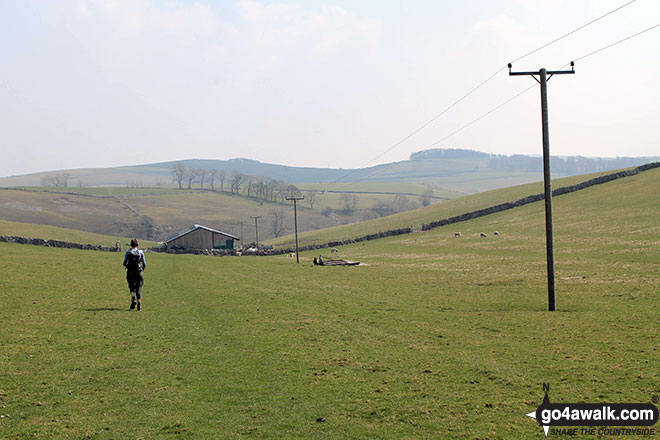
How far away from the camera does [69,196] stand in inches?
7771

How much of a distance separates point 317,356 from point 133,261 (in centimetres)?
1025

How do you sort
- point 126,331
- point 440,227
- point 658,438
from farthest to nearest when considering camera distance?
point 440,227 → point 126,331 → point 658,438

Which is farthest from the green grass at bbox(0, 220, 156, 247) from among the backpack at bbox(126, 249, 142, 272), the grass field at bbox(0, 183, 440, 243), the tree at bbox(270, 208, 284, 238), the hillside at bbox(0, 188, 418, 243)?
the tree at bbox(270, 208, 284, 238)

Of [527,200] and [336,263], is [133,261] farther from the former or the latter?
[527,200]

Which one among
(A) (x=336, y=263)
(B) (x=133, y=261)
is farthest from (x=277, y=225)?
(B) (x=133, y=261)

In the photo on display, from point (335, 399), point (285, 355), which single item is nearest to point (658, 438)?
point (335, 399)

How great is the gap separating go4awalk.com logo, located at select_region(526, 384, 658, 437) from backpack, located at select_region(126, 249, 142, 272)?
15.9 meters

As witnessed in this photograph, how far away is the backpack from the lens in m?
21.2

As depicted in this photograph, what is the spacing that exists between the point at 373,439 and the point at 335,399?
2092 millimetres

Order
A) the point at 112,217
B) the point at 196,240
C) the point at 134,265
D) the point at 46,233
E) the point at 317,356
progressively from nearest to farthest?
the point at 317,356, the point at 134,265, the point at 46,233, the point at 196,240, the point at 112,217

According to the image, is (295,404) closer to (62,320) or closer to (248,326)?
(248,326)

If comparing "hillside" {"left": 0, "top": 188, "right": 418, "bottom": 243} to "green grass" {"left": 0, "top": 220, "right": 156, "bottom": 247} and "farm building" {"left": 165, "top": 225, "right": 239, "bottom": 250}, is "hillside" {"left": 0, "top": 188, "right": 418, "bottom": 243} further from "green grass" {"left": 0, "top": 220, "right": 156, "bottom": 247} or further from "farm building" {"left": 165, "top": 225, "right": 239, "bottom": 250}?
"green grass" {"left": 0, "top": 220, "right": 156, "bottom": 247}

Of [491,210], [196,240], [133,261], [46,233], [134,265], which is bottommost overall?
[196,240]

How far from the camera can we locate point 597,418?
9.33 m
